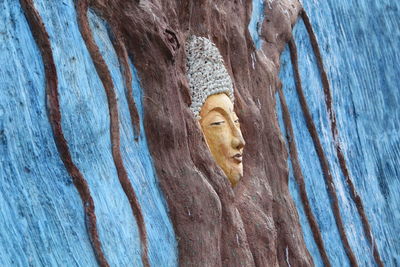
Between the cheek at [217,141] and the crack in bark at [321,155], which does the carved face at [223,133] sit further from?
the crack in bark at [321,155]

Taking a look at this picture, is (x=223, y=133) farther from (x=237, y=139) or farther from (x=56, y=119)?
(x=56, y=119)

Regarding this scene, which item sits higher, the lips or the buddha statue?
the buddha statue

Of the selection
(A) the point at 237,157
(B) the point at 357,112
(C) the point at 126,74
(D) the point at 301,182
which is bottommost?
(D) the point at 301,182

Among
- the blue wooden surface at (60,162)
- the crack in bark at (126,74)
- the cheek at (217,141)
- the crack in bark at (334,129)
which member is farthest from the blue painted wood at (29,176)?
the crack in bark at (334,129)

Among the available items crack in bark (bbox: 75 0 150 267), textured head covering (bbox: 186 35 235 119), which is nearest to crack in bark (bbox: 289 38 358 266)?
textured head covering (bbox: 186 35 235 119)

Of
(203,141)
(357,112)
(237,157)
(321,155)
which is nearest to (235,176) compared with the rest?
(237,157)

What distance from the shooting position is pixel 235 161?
10.3 feet

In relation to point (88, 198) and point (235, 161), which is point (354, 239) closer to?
point (235, 161)

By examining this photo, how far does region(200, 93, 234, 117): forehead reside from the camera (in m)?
3.09

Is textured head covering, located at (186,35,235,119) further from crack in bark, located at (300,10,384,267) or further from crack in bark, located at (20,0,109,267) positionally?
crack in bark, located at (300,10,384,267)

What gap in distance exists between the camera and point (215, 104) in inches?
122

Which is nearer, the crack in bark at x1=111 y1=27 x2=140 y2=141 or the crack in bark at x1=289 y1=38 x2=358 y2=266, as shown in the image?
the crack in bark at x1=111 y1=27 x2=140 y2=141

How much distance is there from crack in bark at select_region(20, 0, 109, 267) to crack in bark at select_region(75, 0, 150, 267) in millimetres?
152

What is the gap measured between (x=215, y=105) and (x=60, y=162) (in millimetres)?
669
